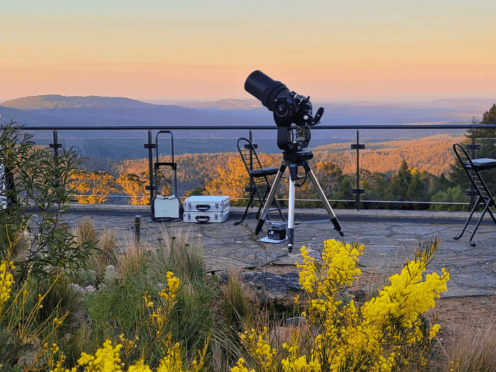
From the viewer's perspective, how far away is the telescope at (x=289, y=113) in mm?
6430

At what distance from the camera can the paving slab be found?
549 centimetres

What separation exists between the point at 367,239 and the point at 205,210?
2.28 m

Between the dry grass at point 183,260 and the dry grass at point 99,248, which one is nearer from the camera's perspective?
the dry grass at point 183,260

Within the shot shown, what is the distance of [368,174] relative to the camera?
9.30 meters

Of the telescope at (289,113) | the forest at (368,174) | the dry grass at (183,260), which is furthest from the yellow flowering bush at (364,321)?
the forest at (368,174)

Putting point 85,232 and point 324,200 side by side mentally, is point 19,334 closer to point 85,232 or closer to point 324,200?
point 85,232

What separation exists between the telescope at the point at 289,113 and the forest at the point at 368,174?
2841 millimetres

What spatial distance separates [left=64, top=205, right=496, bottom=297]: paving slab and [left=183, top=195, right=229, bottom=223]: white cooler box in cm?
Answer: 13

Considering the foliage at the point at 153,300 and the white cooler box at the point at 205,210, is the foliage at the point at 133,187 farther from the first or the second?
the foliage at the point at 153,300

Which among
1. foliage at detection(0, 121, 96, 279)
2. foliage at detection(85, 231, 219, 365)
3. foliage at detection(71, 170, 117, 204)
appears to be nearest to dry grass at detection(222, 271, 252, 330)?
foliage at detection(85, 231, 219, 365)

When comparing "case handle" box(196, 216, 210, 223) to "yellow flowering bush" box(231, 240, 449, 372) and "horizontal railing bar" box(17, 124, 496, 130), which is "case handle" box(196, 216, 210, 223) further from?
"yellow flowering bush" box(231, 240, 449, 372)

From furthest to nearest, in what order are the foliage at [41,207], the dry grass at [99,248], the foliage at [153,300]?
the dry grass at [99,248]
the foliage at [41,207]
the foliage at [153,300]

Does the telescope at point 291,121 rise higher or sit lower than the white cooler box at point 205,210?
higher

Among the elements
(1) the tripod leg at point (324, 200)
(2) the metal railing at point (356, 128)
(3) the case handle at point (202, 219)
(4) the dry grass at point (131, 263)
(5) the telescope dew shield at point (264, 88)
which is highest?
(5) the telescope dew shield at point (264, 88)
